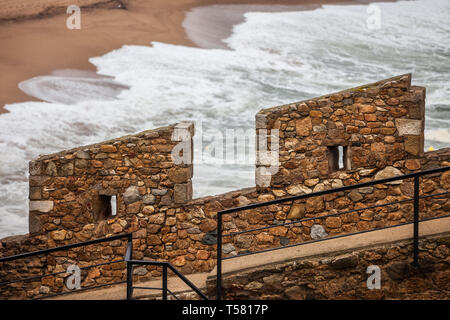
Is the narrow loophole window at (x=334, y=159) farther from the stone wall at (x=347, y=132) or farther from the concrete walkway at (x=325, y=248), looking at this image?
the concrete walkway at (x=325, y=248)

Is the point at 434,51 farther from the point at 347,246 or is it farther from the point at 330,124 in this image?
the point at 347,246

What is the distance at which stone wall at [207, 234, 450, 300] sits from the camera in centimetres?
514

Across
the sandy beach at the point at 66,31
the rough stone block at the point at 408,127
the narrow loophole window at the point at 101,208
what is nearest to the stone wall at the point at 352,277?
the rough stone block at the point at 408,127

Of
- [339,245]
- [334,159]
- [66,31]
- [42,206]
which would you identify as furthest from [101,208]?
[66,31]

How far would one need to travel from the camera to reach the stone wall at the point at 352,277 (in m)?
5.14

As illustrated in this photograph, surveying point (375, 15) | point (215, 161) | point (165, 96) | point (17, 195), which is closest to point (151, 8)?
point (165, 96)

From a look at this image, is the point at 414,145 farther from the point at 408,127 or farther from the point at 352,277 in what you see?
the point at 352,277

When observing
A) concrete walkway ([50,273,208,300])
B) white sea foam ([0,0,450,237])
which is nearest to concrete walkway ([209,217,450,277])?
concrete walkway ([50,273,208,300])

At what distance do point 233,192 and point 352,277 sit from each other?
6.57 ft

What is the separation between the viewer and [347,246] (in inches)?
221

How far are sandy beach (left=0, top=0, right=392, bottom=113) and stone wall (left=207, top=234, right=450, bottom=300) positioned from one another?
12393 mm

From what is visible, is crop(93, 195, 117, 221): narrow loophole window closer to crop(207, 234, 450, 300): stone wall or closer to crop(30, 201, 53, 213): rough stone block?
crop(30, 201, 53, 213): rough stone block

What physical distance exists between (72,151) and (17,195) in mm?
6875

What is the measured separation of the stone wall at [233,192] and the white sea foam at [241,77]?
248 inches
